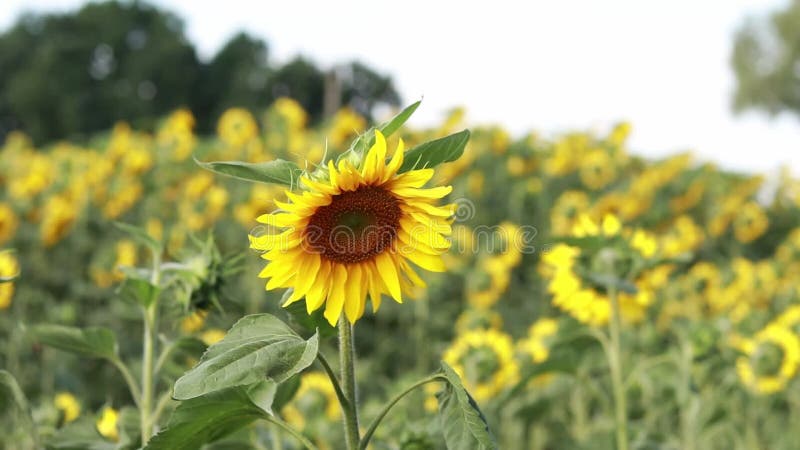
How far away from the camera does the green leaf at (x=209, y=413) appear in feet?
3.09

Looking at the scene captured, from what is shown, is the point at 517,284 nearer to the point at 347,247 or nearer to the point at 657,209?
the point at 657,209

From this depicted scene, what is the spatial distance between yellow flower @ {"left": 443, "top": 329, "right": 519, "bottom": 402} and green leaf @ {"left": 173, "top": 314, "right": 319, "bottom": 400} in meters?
1.37

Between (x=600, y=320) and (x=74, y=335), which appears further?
(x=600, y=320)

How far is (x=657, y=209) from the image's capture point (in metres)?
5.65

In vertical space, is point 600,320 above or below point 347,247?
below

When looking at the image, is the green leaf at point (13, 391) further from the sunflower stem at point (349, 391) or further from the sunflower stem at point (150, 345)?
the sunflower stem at point (349, 391)

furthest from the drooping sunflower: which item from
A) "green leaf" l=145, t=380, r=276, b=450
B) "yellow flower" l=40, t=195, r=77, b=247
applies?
"yellow flower" l=40, t=195, r=77, b=247

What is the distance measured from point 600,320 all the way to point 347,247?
1.07 metres

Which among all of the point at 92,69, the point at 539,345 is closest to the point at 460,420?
the point at 539,345

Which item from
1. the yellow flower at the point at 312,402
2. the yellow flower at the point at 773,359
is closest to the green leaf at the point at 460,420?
the yellow flower at the point at 312,402

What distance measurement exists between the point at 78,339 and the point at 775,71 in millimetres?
25476

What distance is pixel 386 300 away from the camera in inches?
166

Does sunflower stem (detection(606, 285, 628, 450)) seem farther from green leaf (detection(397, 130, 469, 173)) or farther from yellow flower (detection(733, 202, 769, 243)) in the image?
yellow flower (detection(733, 202, 769, 243))

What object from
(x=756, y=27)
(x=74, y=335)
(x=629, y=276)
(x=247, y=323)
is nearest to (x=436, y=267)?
(x=247, y=323)
